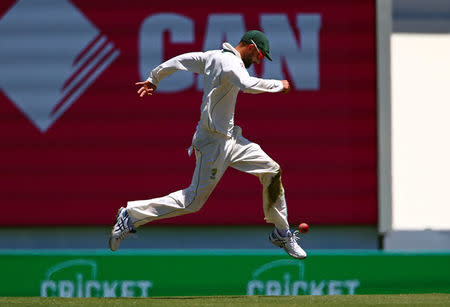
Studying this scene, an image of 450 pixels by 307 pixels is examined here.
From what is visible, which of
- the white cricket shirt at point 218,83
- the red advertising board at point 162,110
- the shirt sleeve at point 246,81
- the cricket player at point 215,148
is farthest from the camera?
the red advertising board at point 162,110

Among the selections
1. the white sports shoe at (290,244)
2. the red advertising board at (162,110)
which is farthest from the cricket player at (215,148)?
the red advertising board at (162,110)

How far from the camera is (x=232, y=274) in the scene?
6645 mm

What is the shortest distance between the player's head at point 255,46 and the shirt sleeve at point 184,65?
1.03 feet

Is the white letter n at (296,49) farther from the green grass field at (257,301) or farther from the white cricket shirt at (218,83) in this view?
the green grass field at (257,301)

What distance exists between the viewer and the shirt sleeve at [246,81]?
18.6 ft

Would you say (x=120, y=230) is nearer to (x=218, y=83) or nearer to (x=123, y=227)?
(x=123, y=227)

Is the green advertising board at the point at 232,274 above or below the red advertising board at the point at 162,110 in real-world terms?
below

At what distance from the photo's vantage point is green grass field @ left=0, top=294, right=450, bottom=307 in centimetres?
574

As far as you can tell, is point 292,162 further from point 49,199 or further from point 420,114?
point 49,199

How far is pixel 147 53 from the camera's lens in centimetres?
859

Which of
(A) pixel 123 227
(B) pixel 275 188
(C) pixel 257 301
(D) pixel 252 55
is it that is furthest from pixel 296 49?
(C) pixel 257 301

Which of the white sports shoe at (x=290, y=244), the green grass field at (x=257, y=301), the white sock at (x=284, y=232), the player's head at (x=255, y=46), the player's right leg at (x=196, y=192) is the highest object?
the player's head at (x=255, y=46)

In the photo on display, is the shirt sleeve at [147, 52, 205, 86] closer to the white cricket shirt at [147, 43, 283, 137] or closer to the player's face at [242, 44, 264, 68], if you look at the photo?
the white cricket shirt at [147, 43, 283, 137]

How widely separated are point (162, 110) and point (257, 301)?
3.14 metres
